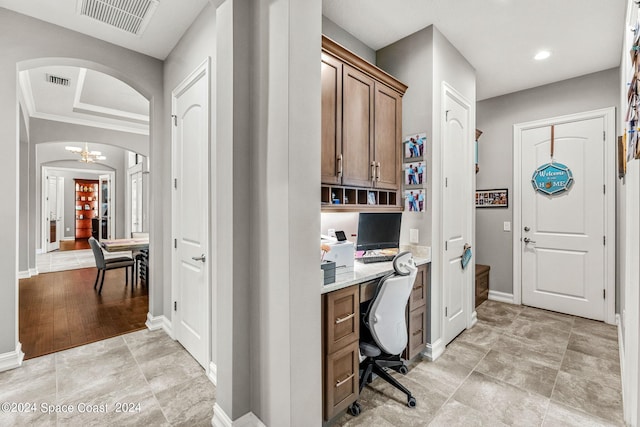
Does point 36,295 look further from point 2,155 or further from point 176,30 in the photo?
point 176,30

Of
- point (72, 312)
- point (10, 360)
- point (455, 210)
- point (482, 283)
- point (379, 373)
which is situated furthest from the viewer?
point (482, 283)

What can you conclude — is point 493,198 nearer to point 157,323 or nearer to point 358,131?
point 358,131

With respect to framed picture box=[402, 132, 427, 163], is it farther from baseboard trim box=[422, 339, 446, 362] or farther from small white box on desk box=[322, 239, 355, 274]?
baseboard trim box=[422, 339, 446, 362]

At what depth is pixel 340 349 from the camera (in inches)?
68.7

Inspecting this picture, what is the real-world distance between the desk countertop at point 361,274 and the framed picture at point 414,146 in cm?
94

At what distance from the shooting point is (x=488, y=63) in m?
3.21

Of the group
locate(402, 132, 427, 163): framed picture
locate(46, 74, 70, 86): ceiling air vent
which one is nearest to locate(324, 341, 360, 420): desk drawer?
locate(402, 132, 427, 163): framed picture

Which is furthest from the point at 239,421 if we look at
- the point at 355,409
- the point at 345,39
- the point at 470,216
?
the point at 345,39

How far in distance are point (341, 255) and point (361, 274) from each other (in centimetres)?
20

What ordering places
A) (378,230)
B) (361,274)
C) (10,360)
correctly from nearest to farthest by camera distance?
1. (361,274)
2. (10,360)
3. (378,230)

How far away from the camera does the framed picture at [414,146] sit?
102 inches

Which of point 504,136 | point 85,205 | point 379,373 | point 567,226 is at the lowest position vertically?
point 379,373

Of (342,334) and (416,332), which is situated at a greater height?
(342,334)

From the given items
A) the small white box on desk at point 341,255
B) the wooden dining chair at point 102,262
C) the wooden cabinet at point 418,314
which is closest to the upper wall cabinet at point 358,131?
the small white box on desk at point 341,255
